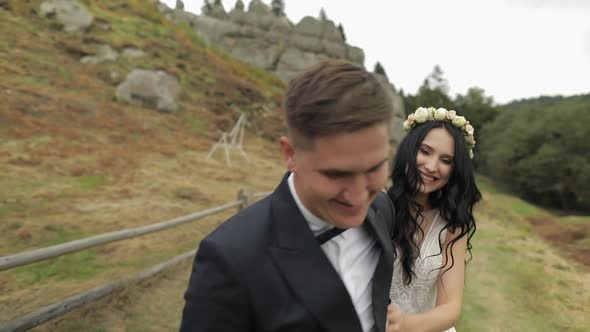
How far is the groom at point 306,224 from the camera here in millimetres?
966

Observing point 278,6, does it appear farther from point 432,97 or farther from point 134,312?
point 134,312

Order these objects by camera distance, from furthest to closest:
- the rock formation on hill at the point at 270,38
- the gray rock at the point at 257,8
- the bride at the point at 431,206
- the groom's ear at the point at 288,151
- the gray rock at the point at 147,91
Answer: the gray rock at the point at 257,8 < the rock formation on hill at the point at 270,38 < the gray rock at the point at 147,91 < the bride at the point at 431,206 < the groom's ear at the point at 288,151

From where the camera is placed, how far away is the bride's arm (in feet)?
5.12

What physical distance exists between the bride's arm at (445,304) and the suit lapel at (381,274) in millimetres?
180

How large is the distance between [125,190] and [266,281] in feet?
27.7

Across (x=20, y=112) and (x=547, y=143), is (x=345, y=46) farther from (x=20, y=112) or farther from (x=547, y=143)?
(x=20, y=112)

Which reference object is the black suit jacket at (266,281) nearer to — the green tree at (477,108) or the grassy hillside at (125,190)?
the grassy hillside at (125,190)

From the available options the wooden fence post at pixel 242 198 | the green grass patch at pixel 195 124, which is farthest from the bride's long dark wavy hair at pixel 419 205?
the green grass patch at pixel 195 124

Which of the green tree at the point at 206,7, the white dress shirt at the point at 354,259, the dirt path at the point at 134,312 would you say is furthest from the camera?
the green tree at the point at 206,7

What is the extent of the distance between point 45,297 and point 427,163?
457 centimetres

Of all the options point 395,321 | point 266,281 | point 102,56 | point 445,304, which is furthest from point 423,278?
point 102,56

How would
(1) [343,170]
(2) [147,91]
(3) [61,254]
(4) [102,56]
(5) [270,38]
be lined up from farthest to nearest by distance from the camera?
(5) [270,38], (4) [102,56], (2) [147,91], (3) [61,254], (1) [343,170]

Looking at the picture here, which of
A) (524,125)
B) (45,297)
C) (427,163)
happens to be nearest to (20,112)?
(45,297)

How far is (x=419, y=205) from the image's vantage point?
2.20 meters
